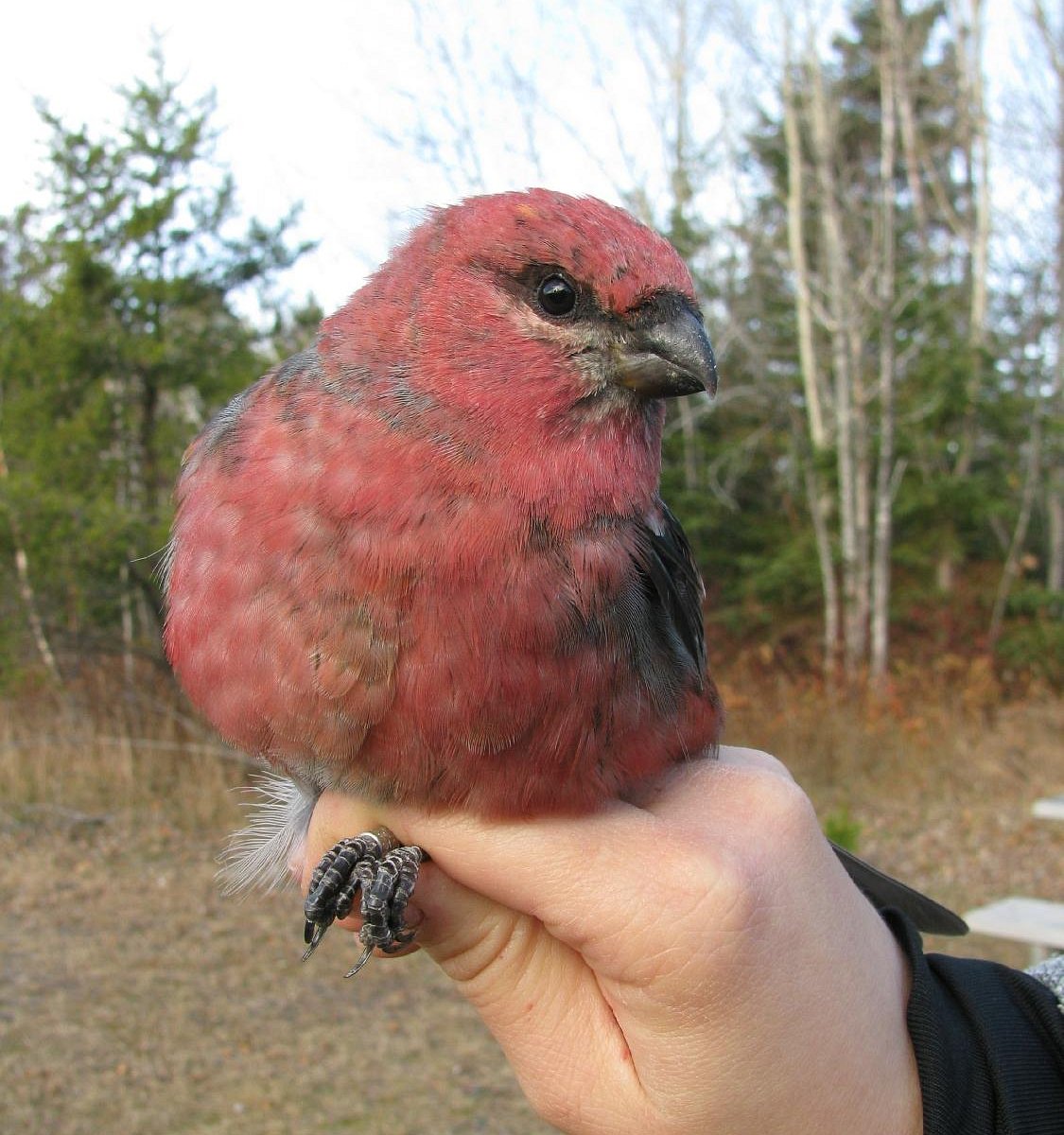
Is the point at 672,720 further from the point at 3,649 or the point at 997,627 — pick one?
the point at 997,627

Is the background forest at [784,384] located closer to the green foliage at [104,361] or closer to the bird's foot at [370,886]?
the green foliage at [104,361]

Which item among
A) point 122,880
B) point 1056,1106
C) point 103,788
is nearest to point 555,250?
point 1056,1106

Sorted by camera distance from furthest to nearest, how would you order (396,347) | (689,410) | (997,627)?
(689,410) < (997,627) < (396,347)

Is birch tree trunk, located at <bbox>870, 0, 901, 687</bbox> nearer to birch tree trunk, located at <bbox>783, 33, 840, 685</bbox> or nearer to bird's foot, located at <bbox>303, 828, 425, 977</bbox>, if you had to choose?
birch tree trunk, located at <bbox>783, 33, 840, 685</bbox>

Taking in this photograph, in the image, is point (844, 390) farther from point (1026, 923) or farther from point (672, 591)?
point (672, 591)

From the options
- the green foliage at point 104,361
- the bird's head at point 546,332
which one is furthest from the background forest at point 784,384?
the bird's head at point 546,332

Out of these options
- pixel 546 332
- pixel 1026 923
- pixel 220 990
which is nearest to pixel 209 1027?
pixel 220 990
